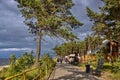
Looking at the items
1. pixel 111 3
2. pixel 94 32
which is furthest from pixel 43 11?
pixel 94 32

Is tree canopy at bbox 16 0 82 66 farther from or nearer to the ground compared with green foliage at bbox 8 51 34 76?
farther from the ground

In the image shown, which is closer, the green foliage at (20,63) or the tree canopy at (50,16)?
the green foliage at (20,63)

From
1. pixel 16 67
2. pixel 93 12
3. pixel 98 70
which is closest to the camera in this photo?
pixel 16 67

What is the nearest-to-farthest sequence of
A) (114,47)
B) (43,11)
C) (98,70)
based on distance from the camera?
(98,70) < (43,11) < (114,47)

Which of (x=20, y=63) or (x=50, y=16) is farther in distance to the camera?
(x=50, y=16)

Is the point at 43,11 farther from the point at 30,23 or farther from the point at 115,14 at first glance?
the point at 115,14

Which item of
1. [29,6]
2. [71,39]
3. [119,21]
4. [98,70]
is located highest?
[29,6]

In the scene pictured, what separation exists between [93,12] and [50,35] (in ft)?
60.0

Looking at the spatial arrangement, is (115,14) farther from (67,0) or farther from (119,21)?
(67,0)

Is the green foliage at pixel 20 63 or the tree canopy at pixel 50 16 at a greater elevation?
the tree canopy at pixel 50 16

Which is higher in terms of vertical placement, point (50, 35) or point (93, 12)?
point (93, 12)

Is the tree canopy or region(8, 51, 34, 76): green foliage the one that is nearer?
region(8, 51, 34, 76): green foliage

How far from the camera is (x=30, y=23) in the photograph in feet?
123

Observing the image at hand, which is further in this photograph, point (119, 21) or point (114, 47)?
point (114, 47)
